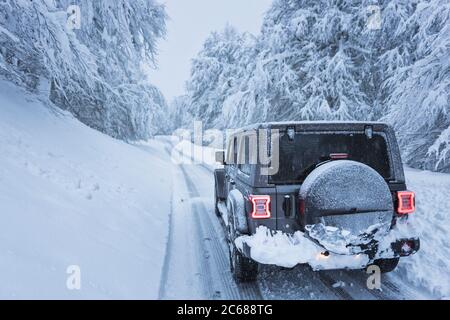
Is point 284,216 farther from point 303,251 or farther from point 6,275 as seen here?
point 6,275

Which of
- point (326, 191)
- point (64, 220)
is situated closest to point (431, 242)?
point (326, 191)

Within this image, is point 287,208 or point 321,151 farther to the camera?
point 321,151

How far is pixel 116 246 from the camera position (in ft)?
17.6

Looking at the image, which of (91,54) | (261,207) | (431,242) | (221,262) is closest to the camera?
(261,207)

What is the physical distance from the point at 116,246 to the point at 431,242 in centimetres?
496

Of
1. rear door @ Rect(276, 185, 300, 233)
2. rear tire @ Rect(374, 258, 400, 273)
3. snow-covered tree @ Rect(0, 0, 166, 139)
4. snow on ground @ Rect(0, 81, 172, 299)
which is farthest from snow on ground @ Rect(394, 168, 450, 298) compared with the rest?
snow-covered tree @ Rect(0, 0, 166, 139)

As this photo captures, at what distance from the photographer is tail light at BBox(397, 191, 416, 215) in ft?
14.3

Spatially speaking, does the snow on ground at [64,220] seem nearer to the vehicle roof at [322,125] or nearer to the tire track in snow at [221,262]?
the tire track in snow at [221,262]

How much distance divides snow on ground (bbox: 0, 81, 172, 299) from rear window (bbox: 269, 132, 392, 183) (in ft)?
7.29

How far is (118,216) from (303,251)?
4052 mm

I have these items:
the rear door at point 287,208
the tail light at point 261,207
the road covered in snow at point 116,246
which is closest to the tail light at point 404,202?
the road covered in snow at point 116,246

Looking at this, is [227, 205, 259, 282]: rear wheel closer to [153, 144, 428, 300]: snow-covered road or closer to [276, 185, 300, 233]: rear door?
[153, 144, 428, 300]: snow-covered road

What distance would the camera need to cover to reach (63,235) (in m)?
4.66

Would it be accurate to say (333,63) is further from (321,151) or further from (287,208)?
(287,208)
